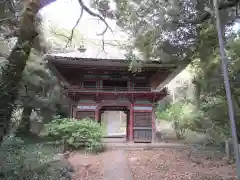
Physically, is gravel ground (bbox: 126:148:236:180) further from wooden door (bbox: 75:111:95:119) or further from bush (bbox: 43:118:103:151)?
wooden door (bbox: 75:111:95:119)

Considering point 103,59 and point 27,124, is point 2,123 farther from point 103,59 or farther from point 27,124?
point 27,124

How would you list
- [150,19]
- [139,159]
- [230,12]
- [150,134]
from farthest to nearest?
[150,134], [139,159], [150,19], [230,12]

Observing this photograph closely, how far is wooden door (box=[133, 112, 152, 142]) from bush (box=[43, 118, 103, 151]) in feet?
9.96

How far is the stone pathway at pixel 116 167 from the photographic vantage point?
679cm

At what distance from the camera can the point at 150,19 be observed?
7.38 meters

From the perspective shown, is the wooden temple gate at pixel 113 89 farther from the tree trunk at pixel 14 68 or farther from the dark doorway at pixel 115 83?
the tree trunk at pixel 14 68

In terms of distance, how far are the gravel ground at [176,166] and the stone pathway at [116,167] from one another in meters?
0.25

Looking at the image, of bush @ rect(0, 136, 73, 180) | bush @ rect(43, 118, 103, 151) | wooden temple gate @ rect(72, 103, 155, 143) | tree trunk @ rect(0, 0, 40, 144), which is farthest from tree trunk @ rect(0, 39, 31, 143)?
wooden temple gate @ rect(72, 103, 155, 143)

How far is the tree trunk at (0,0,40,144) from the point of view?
428cm

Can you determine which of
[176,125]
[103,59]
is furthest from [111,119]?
[103,59]

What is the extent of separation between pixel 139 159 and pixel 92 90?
16.3 ft

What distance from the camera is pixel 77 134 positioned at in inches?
404

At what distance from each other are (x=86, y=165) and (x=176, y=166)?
3.27 metres

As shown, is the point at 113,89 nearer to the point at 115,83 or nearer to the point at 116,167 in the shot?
the point at 115,83
